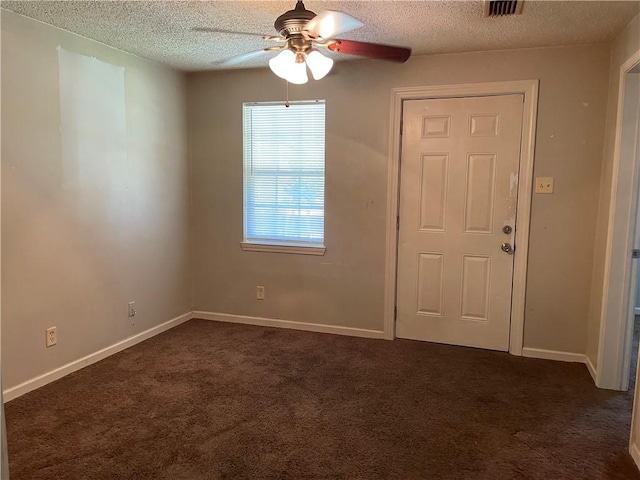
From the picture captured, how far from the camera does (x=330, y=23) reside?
195 cm

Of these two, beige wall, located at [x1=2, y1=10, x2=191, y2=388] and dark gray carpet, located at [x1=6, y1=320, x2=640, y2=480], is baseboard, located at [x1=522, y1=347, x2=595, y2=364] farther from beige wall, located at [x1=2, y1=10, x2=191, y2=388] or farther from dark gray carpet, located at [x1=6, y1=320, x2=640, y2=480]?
beige wall, located at [x1=2, y1=10, x2=191, y2=388]

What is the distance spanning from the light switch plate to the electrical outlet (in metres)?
3.52

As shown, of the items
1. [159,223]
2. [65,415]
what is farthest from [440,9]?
[65,415]

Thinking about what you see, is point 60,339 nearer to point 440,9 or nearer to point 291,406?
point 291,406

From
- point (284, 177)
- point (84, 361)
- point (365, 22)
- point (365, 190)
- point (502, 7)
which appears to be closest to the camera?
point (502, 7)

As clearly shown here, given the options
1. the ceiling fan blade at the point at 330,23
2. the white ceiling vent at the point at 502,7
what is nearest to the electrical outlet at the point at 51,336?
the ceiling fan blade at the point at 330,23

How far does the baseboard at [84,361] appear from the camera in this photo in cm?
286

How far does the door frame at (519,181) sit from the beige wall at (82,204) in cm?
192

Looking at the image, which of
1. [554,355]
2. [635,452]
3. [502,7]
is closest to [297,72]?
[502,7]

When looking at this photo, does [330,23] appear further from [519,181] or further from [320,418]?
[519,181]

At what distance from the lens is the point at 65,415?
2641mm

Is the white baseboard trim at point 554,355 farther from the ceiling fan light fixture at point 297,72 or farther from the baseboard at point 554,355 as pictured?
the ceiling fan light fixture at point 297,72

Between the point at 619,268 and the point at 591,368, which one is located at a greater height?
the point at 619,268

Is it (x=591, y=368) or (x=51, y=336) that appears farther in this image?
(x=591, y=368)
